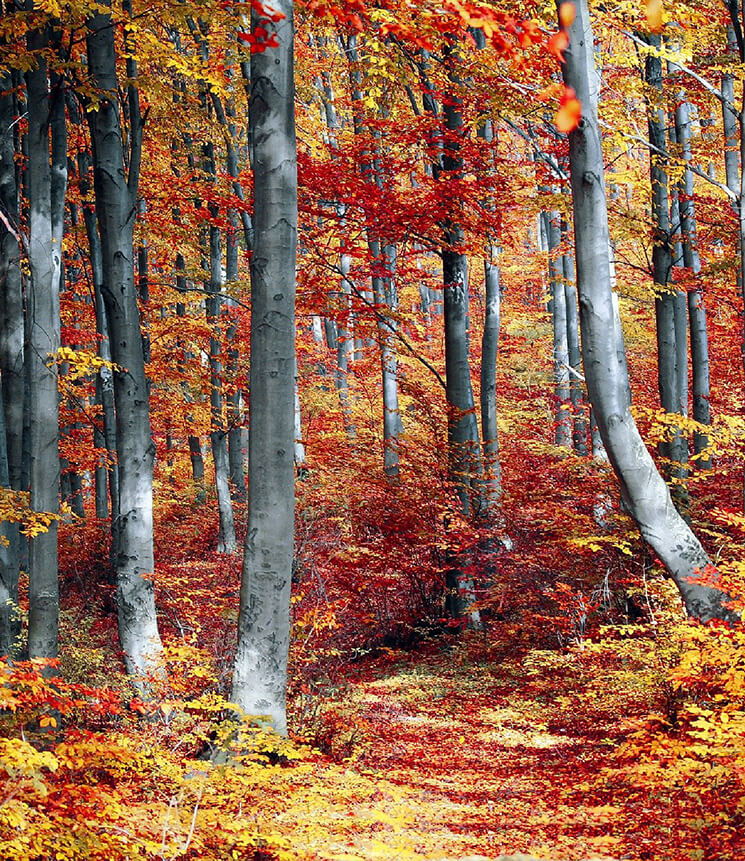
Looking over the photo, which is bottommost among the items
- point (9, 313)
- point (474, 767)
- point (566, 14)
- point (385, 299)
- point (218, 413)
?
point (474, 767)

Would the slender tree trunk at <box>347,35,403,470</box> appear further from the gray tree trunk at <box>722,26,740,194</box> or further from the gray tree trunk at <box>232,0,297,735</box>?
the gray tree trunk at <box>232,0,297,735</box>

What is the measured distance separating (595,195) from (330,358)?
20.3 m

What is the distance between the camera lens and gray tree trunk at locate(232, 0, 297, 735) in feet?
17.3

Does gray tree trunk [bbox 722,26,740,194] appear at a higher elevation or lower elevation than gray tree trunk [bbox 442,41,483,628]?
higher

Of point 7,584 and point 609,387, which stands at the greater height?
point 609,387

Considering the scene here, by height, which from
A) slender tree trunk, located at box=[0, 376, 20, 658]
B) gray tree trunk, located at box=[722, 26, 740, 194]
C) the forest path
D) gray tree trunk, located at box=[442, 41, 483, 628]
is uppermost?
gray tree trunk, located at box=[722, 26, 740, 194]

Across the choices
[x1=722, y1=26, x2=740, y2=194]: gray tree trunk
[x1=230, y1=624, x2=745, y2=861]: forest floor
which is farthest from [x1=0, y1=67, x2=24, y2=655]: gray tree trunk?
[x1=722, y1=26, x2=740, y2=194]: gray tree trunk

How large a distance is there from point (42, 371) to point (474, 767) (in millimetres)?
5278

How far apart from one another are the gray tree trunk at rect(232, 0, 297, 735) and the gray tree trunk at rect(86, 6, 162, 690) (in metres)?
2.50

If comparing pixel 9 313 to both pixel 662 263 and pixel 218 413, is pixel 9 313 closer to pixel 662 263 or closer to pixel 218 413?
pixel 218 413

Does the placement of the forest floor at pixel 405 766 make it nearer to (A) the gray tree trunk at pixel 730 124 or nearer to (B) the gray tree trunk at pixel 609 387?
(B) the gray tree trunk at pixel 609 387

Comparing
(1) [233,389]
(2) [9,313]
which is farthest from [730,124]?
(1) [233,389]

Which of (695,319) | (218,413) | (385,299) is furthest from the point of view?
(385,299)

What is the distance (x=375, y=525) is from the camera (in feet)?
33.9
